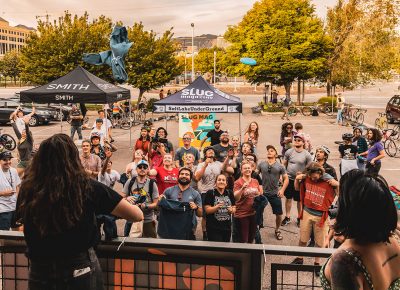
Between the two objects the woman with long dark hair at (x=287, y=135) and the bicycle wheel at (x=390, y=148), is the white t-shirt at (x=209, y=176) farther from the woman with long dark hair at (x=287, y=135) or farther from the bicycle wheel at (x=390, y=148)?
the bicycle wheel at (x=390, y=148)

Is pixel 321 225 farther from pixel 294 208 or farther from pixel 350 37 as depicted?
pixel 350 37

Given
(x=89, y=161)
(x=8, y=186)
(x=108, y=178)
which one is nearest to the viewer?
(x=8, y=186)

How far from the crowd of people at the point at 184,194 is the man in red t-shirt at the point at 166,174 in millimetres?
18

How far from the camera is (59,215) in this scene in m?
2.67

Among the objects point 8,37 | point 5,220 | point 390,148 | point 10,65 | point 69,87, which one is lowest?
point 390,148

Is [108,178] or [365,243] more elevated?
[365,243]

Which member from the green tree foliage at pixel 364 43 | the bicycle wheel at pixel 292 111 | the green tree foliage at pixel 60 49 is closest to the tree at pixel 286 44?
the green tree foliage at pixel 364 43

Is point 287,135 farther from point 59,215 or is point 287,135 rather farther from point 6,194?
point 59,215

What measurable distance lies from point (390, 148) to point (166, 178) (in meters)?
12.7

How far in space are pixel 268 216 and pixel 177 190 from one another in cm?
372

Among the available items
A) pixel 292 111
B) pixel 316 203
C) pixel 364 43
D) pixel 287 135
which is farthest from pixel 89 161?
pixel 364 43

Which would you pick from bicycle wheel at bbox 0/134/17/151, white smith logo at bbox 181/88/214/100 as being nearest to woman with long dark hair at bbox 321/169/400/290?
Answer: white smith logo at bbox 181/88/214/100

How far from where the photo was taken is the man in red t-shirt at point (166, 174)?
7.92 metres

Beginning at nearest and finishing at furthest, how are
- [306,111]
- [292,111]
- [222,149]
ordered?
[222,149]
[292,111]
[306,111]
